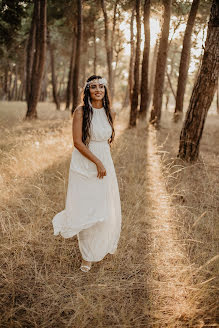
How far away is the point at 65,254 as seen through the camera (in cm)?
311

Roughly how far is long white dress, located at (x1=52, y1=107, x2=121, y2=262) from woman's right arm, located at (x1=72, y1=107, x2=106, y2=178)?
0.11m

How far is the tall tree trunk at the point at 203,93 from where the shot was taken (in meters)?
5.61

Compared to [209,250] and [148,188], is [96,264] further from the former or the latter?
[148,188]

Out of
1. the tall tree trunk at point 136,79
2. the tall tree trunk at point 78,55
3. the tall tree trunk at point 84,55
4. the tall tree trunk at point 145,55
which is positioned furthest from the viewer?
the tall tree trunk at point 84,55

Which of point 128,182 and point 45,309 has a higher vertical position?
point 128,182

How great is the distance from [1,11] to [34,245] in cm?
1327

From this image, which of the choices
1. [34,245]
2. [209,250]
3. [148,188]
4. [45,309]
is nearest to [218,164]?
[148,188]

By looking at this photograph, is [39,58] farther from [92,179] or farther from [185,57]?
[92,179]

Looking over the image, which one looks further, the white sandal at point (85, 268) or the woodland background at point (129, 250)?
the white sandal at point (85, 268)

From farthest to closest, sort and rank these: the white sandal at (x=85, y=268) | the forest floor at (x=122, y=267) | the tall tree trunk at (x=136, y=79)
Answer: the tall tree trunk at (x=136, y=79), the white sandal at (x=85, y=268), the forest floor at (x=122, y=267)

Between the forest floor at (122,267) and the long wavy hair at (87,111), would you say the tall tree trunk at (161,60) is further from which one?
the long wavy hair at (87,111)

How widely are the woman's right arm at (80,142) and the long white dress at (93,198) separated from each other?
11cm

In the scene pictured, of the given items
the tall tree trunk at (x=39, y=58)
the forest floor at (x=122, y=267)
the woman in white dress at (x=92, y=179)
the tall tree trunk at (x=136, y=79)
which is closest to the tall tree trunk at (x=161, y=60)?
the tall tree trunk at (x=136, y=79)

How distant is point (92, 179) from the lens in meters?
2.76
